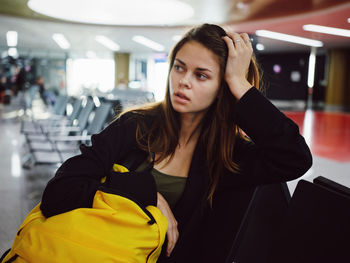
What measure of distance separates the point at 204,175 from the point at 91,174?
43 centimetres

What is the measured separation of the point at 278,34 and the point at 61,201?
1431 centimetres

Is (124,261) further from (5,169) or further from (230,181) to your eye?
(5,169)

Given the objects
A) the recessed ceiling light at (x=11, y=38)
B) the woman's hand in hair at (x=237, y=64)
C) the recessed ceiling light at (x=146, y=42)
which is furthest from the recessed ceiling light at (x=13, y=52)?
the woman's hand in hair at (x=237, y=64)

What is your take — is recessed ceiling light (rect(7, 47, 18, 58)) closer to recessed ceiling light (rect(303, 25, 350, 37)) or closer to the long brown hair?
recessed ceiling light (rect(303, 25, 350, 37))

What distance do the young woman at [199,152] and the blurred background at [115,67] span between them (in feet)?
0.78

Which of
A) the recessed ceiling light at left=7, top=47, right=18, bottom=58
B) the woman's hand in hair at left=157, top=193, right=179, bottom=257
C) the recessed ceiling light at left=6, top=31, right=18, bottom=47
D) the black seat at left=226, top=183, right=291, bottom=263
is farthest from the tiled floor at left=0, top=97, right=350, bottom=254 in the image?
the recessed ceiling light at left=7, top=47, right=18, bottom=58

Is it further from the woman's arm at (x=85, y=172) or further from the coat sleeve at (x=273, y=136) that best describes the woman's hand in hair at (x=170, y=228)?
the coat sleeve at (x=273, y=136)

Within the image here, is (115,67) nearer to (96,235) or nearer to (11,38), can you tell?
(11,38)

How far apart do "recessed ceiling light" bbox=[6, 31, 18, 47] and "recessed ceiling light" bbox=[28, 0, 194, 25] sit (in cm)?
420

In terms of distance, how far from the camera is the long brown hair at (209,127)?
1.23 metres

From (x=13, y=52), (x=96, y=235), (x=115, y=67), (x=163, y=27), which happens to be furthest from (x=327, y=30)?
(x=13, y=52)

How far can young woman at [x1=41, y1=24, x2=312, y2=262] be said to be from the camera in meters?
1.11

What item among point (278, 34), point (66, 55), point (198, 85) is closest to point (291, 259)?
point (198, 85)

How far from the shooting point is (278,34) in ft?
45.2
